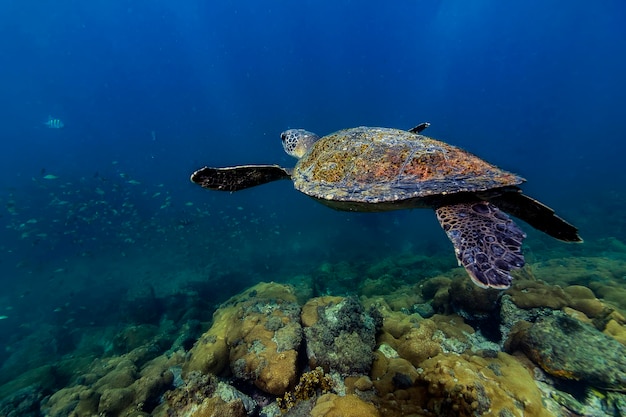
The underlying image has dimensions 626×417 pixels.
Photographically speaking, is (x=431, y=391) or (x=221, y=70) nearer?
(x=431, y=391)

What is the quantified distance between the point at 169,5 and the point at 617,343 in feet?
330

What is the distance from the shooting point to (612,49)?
88875 millimetres

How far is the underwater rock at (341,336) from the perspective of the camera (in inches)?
148

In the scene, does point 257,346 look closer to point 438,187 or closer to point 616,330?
point 438,187

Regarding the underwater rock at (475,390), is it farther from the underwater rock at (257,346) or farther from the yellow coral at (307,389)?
the underwater rock at (257,346)

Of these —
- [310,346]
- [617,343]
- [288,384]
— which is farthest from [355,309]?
[617,343]

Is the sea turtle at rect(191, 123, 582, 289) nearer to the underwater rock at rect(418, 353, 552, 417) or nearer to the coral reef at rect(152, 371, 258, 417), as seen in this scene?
the underwater rock at rect(418, 353, 552, 417)

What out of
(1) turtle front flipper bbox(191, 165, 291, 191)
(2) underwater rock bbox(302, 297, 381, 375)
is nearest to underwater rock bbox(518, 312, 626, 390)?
(2) underwater rock bbox(302, 297, 381, 375)

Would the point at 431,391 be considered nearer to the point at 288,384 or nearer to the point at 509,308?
the point at 288,384

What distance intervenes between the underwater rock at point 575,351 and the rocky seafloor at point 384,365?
0.01 m

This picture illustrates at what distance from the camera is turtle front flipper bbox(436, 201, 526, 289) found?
220 centimetres

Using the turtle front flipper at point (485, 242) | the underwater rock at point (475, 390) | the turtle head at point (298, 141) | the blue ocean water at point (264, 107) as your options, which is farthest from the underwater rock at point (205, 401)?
the blue ocean water at point (264, 107)

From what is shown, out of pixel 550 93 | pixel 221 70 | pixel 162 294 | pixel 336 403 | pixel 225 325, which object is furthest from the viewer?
pixel 550 93

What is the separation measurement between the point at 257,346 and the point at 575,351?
4.68 metres
